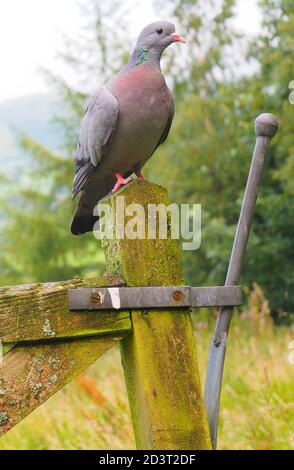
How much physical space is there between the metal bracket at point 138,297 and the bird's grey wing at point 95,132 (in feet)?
2.69

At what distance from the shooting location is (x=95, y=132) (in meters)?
2.36

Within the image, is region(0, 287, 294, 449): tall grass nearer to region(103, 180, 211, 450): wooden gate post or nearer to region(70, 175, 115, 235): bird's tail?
region(70, 175, 115, 235): bird's tail

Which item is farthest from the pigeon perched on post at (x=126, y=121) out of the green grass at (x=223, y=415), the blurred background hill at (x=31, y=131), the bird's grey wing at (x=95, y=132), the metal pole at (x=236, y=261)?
the blurred background hill at (x=31, y=131)

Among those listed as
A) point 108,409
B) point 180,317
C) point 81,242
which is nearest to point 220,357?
point 180,317

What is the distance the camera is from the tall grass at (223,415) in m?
4.02

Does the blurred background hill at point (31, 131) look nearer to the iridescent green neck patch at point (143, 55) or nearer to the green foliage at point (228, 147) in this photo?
the green foliage at point (228, 147)

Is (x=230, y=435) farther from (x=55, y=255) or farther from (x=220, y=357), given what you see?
(x=55, y=255)

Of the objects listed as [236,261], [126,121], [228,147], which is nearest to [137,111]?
[126,121]

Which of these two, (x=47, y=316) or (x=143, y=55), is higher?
(x=143, y=55)

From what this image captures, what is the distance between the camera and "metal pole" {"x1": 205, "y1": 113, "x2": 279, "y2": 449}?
1754mm

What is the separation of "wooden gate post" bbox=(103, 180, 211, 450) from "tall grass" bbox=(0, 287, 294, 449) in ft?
6.94

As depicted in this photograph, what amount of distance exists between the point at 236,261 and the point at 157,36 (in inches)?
38.8

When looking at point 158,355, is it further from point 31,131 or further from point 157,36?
point 31,131

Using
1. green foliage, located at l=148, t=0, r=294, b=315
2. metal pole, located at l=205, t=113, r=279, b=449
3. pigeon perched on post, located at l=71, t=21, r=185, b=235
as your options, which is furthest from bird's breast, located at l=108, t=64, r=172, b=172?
green foliage, located at l=148, t=0, r=294, b=315
